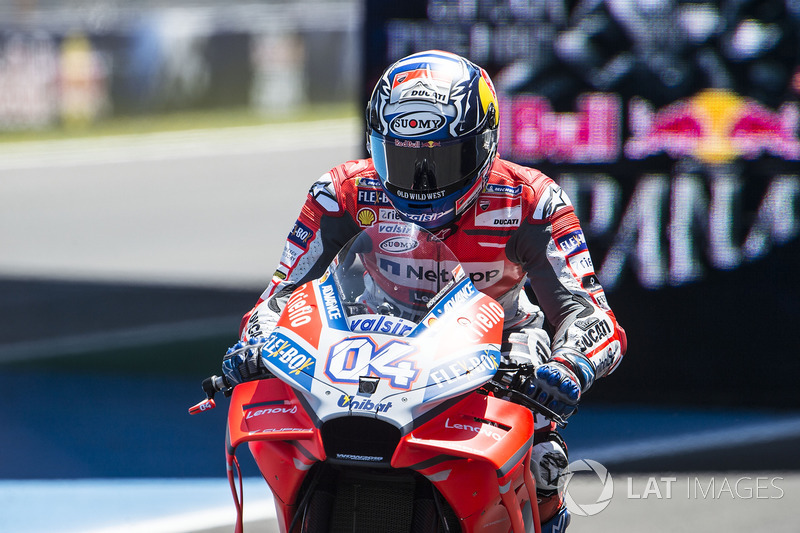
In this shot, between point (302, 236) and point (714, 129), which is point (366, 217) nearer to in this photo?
point (302, 236)

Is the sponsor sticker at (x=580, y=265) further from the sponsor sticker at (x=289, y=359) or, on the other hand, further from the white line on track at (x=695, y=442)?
the white line on track at (x=695, y=442)

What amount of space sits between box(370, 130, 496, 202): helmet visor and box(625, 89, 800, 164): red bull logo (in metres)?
2.86

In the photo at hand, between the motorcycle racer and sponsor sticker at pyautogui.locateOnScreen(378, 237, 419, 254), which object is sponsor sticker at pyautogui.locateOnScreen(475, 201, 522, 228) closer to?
the motorcycle racer

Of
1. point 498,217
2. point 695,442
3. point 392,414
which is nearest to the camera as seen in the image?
point 392,414

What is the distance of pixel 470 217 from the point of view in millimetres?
3502

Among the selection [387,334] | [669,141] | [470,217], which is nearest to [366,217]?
[470,217]

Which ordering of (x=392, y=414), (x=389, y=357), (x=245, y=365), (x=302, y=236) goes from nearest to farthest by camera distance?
(x=392, y=414)
(x=389, y=357)
(x=245, y=365)
(x=302, y=236)

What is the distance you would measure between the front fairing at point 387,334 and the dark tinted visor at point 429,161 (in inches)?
12.8

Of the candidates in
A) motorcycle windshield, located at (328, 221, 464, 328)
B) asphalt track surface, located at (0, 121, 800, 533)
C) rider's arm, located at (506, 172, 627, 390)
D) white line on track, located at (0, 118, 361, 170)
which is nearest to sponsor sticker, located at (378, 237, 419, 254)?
motorcycle windshield, located at (328, 221, 464, 328)

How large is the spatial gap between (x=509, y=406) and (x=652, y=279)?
3633 mm

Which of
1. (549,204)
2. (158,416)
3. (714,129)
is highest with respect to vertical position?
(549,204)

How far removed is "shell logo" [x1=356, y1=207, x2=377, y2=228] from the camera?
3629 millimetres

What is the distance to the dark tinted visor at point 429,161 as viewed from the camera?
129 inches

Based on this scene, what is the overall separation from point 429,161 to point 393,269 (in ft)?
1.51
